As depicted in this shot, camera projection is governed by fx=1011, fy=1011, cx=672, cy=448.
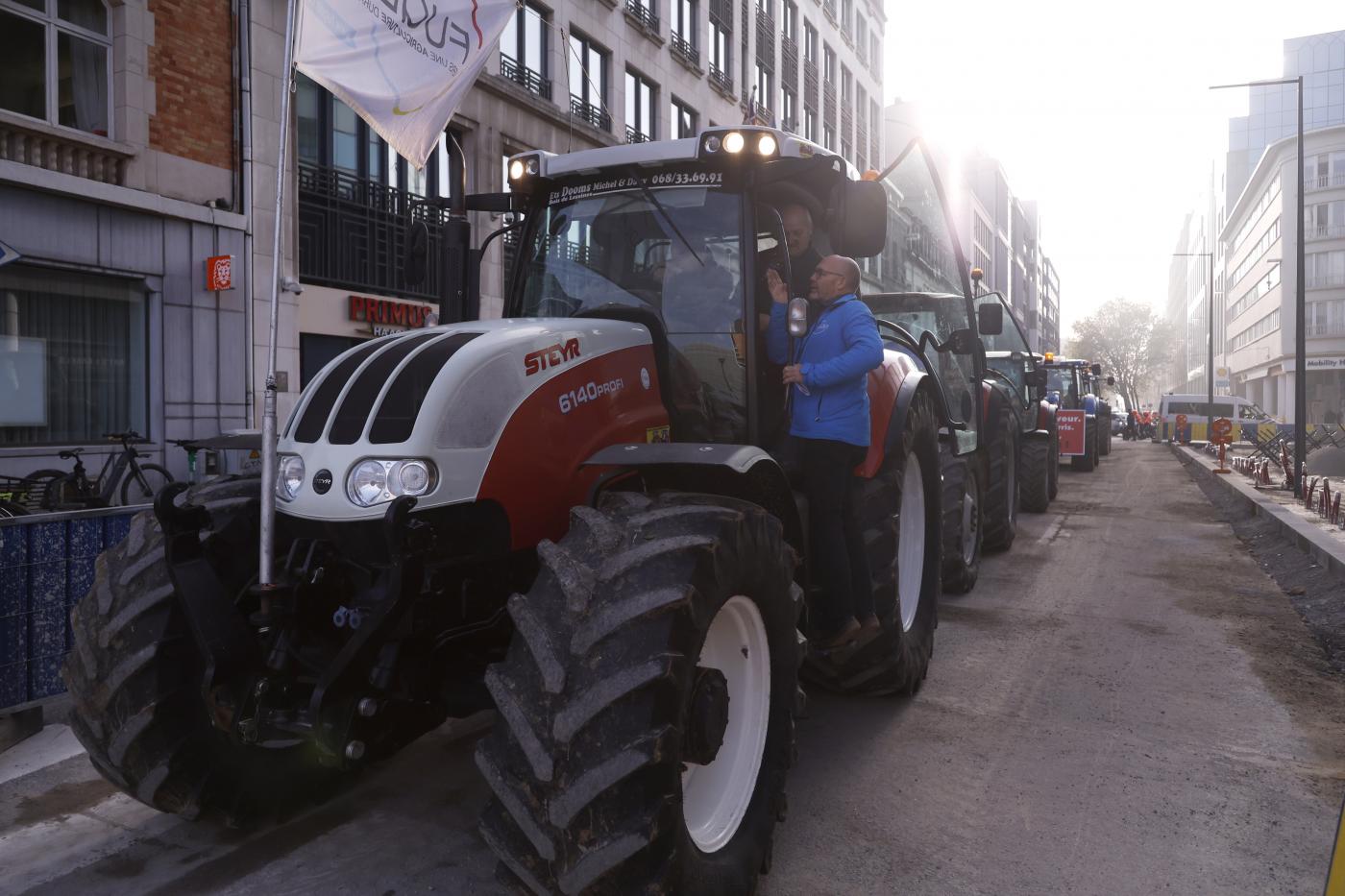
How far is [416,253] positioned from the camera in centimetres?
435

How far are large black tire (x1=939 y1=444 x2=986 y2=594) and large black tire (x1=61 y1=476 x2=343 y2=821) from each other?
4690 mm

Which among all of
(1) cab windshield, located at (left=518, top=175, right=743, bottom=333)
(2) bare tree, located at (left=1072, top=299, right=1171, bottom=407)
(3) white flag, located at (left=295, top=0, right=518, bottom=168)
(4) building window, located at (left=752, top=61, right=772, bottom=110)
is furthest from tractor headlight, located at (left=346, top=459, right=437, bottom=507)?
(2) bare tree, located at (left=1072, top=299, right=1171, bottom=407)

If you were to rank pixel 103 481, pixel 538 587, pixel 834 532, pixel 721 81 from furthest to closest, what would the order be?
pixel 721 81
pixel 103 481
pixel 834 532
pixel 538 587

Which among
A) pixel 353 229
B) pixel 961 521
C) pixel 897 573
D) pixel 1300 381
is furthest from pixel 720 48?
pixel 897 573

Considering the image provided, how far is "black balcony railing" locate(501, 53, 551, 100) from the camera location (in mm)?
18750

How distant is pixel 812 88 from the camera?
119 ft

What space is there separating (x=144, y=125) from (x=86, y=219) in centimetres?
139

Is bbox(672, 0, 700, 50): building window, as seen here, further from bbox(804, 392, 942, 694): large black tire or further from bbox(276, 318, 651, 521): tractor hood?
bbox(276, 318, 651, 521): tractor hood

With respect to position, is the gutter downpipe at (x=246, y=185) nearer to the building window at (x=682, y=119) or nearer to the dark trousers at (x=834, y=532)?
the dark trousers at (x=834, y=532)

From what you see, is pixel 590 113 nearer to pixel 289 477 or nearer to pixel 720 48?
pixel 720 48

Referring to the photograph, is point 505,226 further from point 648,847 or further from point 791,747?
point 648,847

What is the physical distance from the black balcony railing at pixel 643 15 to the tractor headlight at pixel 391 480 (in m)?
22.1

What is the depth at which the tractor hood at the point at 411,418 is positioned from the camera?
296cm

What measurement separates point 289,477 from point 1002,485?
8014mm
